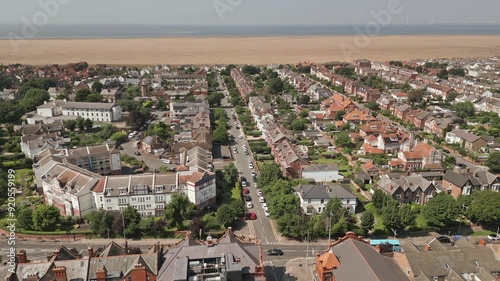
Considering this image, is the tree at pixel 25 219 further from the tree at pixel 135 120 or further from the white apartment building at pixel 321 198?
the tree at pixel 135 120

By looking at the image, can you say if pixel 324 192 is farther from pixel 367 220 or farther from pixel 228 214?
pixel 228 214

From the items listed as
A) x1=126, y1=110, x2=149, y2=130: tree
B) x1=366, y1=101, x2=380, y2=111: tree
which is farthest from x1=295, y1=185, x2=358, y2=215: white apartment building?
x1=366, y1=101, x2=380, y2=111: tree

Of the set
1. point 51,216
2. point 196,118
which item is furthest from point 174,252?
point 196,118

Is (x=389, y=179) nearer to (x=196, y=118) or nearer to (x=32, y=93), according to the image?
(x=196, y=118)

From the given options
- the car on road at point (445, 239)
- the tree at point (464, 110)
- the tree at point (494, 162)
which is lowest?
the car on road at point (445, 239)

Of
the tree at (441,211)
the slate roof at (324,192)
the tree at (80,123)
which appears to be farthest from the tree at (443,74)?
the tree at (80,123)

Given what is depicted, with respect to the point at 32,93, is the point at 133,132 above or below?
below
